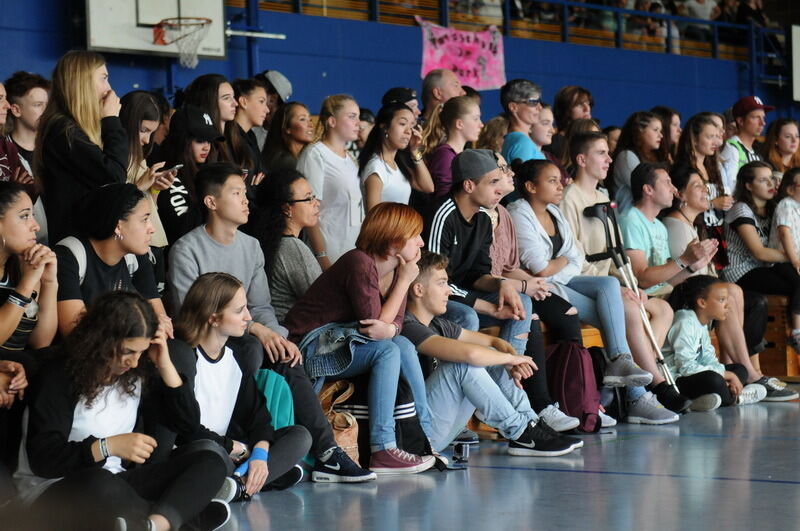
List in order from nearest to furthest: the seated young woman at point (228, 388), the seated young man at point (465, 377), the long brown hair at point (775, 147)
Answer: the seated young woman at point (228, 388) < the seated young man at point (465, 377) < the long brown hair at point (775, 147)

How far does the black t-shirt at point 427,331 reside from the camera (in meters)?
5.10

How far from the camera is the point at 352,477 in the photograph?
176 inches

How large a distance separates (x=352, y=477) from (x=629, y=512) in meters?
1.11

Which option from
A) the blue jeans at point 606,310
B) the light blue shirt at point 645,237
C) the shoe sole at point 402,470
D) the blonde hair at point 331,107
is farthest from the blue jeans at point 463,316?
the light blue shirt at point 645,237

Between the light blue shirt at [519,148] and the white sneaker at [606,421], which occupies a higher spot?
the light blue shirt at [519,148]

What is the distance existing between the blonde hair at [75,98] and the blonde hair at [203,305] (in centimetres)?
83

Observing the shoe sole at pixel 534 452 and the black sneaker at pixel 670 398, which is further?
the black sneaker at pixel 670 398

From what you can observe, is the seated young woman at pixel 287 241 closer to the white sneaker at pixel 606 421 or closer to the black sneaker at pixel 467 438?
the black sneaker at pixel 467 438

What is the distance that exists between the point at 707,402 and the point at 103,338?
3.93m

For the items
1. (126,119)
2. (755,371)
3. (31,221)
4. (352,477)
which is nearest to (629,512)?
(352,477)

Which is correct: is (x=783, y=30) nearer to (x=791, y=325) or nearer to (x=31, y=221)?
(x=791, y=325)

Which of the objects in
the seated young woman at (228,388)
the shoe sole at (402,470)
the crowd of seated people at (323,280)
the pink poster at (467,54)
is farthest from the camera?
the pink poster at (467,54)

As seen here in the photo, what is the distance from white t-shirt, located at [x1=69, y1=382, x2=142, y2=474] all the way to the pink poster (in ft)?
29.5

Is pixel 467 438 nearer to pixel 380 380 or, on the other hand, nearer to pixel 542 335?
pixel 542 335
